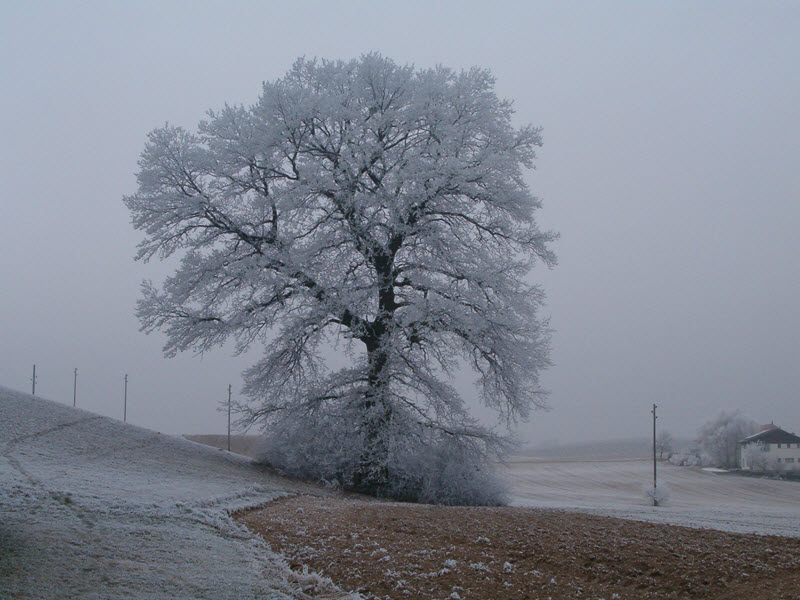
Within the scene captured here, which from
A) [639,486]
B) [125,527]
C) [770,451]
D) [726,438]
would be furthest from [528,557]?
[726,438]

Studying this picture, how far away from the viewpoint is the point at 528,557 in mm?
8969

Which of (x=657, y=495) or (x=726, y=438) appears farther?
(x=726, y=438)

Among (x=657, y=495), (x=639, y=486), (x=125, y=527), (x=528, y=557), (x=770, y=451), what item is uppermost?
(x=125, y=527)

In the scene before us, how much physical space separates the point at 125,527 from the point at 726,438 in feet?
168

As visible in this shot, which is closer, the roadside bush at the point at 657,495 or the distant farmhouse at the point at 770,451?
the roadside bush at the point at 657,495

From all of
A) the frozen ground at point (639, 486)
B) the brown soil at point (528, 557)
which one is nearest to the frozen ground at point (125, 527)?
the brown soil at point (528, 557)

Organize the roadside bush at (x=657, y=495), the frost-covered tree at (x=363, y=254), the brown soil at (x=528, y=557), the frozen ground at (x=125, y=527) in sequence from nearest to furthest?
the frozen ground at (x=125, y=527) < the brown soil at (x=528, y=557) < the frost-covered tree at (x=363, y=254) < the roadside bush at (x=657, y=495)

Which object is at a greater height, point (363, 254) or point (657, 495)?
point (363, 254)

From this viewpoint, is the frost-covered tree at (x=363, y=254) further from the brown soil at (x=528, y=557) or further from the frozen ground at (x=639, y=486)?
the frozen ground at (x=639, y=486)

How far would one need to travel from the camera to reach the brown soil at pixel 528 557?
24.9 ft

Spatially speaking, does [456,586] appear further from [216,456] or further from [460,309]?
[216,456]

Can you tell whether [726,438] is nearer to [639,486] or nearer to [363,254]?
[639,486]

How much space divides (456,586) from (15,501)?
6.60 metres

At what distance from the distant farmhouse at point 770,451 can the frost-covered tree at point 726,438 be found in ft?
4.63
